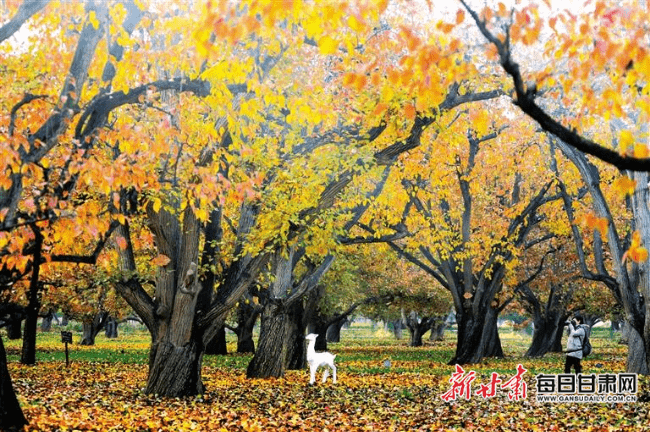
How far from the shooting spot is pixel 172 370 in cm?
1398

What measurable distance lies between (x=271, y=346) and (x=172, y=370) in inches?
241

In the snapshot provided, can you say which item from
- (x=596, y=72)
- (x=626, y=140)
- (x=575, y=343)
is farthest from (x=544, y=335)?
(x=626, y=140)

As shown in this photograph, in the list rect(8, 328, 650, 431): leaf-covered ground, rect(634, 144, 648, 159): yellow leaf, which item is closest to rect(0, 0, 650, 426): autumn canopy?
rect(634, 144, 648, 159): yellow leaf

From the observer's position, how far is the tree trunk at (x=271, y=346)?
1969 centimetres

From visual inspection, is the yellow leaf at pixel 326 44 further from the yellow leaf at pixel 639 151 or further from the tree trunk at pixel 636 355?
the tree trunk at pixel 636 355

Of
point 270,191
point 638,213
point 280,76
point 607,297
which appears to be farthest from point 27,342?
point 607,297

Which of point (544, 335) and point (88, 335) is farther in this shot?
point (88, 335)

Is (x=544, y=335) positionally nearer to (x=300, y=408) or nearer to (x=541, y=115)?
(x=300, y=408)

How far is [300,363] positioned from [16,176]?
1751 cm

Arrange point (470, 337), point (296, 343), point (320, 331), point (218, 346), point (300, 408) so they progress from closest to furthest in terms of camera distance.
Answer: point (300, 408) < point (296, 343) < point (470, 337) < point (218, 346) < point (320, 331)

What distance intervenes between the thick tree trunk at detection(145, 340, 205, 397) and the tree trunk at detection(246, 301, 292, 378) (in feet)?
18.2

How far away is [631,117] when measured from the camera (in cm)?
1731

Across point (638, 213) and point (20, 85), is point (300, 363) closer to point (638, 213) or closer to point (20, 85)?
point (638, 213)

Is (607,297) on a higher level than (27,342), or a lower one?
higher
